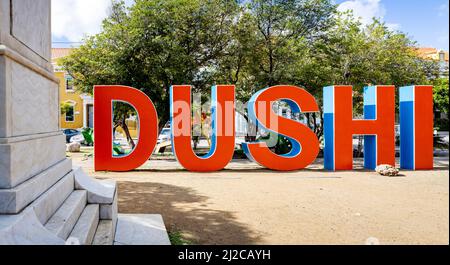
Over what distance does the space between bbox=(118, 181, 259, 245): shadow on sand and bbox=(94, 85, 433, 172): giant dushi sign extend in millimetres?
2698

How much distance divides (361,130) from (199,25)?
27.4ft

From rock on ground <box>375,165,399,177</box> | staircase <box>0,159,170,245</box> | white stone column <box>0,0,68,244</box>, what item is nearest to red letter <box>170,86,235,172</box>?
rock on ground <box>375,165,399,177</box>

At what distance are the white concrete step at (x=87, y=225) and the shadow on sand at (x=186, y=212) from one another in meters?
1.39

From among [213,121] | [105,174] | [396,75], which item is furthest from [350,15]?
[105,174]

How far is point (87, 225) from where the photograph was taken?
3871 mm

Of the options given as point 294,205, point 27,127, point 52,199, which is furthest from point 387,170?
point 27,127

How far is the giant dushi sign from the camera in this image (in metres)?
12.3

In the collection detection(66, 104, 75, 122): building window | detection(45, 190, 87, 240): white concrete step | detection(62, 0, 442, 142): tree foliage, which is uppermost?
detection(62, 0, 442, 142): tree foliage

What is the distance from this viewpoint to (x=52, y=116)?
4.74 meters

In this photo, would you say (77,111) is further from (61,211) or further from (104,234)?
(61,211)

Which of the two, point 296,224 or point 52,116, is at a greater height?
point 52,116

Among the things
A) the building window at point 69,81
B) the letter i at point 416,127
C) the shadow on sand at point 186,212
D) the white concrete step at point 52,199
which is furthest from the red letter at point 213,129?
the building window at point 69,81

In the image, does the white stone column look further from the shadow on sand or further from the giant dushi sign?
the giant dushi sign
